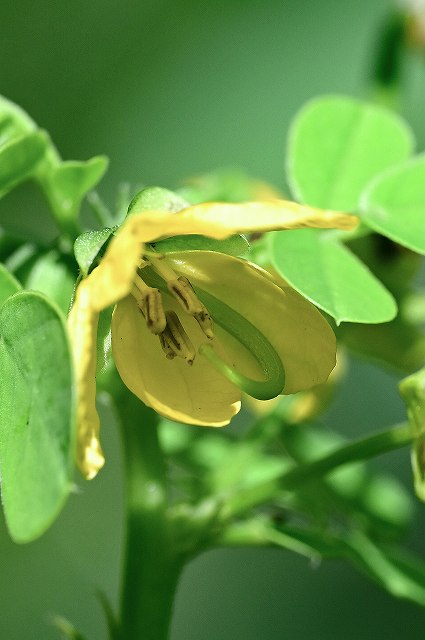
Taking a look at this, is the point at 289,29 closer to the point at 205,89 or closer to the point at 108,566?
the point at 205,89

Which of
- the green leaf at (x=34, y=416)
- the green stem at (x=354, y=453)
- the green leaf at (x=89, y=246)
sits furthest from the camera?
the green stem at (x=354, y=453)

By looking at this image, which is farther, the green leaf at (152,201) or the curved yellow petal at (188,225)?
the green leaf at (152,201)

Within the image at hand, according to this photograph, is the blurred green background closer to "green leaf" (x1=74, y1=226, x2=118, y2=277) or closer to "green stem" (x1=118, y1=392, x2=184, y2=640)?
"green stem" (x1=118, y1=392, x2=184, y2=640)

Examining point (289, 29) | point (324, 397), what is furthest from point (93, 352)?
point (289, 29)

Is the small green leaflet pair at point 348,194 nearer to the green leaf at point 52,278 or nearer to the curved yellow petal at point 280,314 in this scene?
the curved yellow petal at point 280,314

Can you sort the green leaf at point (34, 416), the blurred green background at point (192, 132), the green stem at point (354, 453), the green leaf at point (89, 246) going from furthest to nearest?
the blurred green background at point (192, 132)
the green stem at point (354, 453)
the green leaf at point (89, 246)
the green leaf at point (34, 416)

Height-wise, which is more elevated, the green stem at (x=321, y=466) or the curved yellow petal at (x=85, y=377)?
the curved yellow petal at (x=85, y=377)

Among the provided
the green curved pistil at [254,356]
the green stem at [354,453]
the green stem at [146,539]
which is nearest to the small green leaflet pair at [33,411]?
the green curved pistil at [254,356]
